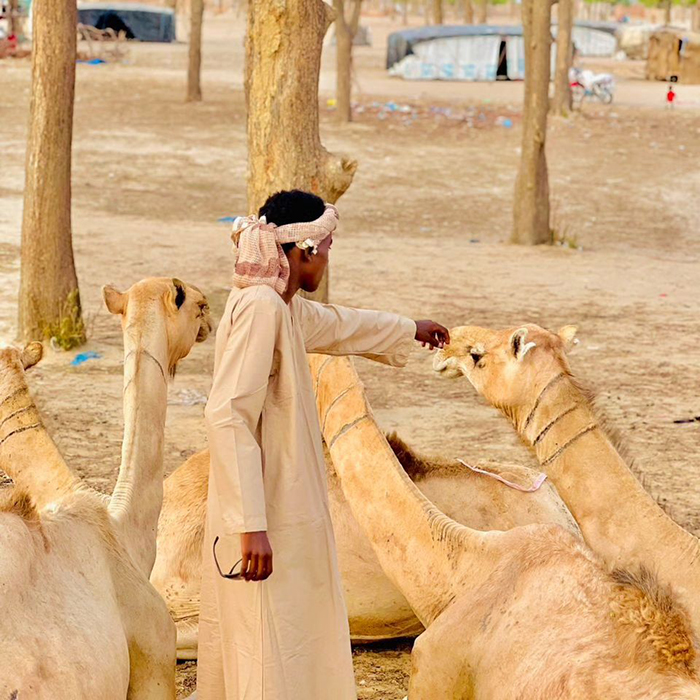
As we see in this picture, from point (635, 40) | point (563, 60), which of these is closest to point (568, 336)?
point (563, 60)

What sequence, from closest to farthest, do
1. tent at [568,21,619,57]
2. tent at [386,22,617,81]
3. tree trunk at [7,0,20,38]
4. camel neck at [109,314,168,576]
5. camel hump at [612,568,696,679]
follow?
camel hump at [612,568,696,679]
camel neck at [109,314,168,576]
tree trunk at [7,0,20,38]
tent at [386,22,617,81]
tent at [568,21,619,57]

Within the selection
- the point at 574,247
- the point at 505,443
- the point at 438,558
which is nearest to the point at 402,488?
Result: the point at 438,558

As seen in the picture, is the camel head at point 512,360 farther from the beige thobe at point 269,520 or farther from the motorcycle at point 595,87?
the motorcycle at point 595,87

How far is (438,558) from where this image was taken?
4.29m

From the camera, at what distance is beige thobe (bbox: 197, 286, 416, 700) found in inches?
143

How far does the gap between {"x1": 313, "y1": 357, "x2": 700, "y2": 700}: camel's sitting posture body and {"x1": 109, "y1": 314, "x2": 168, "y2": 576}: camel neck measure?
0.60 m

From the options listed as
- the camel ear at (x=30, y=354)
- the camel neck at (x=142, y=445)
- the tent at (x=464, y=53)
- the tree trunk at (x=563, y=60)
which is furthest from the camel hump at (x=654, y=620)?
the tent at (x=464, y=53)

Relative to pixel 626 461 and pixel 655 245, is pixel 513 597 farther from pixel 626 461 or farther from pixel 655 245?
pixel 655 245

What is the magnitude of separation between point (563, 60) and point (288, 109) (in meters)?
19.4

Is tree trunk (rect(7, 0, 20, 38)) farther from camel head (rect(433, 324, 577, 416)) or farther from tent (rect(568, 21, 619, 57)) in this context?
camel head (rect(433, 324, 577, 416))

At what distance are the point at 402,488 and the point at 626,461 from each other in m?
0.94

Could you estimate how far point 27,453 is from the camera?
15.0 ft

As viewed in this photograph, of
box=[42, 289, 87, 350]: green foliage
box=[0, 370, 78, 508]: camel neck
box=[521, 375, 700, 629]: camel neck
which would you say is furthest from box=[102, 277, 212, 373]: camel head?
box=[42, 289, 87, 350]: green foliage

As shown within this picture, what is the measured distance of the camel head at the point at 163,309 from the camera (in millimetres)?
4746
